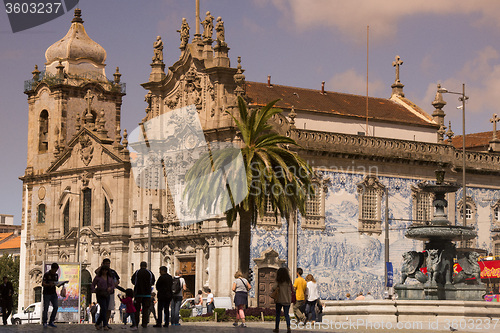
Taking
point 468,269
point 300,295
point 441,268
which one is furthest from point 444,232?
point 300,295

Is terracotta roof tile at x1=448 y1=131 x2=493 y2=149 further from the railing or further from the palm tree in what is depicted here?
the palm tree

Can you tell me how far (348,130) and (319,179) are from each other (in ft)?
23.6

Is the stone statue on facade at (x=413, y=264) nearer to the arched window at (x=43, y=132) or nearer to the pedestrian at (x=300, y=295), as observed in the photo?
the pedestrian at (x=300, y=295)

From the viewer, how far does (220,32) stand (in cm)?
5634

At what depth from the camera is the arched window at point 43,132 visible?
74.4m

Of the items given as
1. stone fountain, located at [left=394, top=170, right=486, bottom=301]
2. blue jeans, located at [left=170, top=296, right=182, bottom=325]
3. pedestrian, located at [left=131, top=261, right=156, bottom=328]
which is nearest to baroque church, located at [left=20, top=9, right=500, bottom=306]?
stone fountain, located at [left=394, top=170, right=486, bottom=301]

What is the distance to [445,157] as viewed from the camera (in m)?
60.7

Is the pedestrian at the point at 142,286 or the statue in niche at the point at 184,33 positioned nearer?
the pedestrian at the point at 142,286

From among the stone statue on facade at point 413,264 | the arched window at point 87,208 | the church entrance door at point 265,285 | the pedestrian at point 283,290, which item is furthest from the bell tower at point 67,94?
the pedestrian at point 283,290

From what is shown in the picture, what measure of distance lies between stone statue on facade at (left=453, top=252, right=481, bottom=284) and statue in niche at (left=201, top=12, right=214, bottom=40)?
97.7 ft

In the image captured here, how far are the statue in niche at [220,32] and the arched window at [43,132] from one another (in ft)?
74.3

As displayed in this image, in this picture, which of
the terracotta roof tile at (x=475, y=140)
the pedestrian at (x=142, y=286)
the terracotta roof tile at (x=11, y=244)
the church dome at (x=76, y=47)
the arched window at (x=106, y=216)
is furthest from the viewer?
the terracotta roof tile at (x=11, y=244)

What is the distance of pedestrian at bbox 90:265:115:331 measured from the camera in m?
26.2

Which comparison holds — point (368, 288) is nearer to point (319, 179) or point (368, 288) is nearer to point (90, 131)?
point (319, 179)
